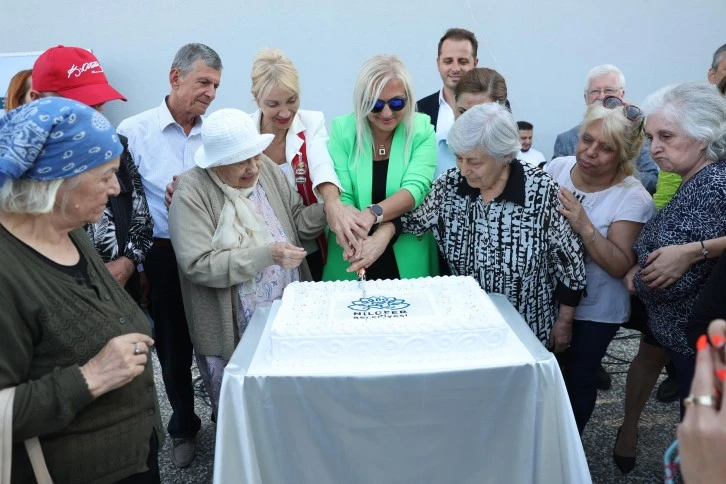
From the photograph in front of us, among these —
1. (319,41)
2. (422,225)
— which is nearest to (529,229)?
(422,225)

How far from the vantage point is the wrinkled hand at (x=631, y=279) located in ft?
8.23

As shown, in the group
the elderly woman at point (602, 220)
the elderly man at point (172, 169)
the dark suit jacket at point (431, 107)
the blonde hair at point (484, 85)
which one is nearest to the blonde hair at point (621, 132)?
the elderly woman at point (602, 220)

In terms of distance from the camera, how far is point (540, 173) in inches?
99.3

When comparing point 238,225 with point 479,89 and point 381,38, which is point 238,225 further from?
point 381,38

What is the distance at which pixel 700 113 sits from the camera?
2277mm

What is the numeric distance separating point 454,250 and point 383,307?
22.0 inches

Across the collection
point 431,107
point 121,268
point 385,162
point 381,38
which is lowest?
point 121,268

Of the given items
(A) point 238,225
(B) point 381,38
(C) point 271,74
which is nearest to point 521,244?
(A) point 238,225

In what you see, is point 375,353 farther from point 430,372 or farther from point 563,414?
point 563,414

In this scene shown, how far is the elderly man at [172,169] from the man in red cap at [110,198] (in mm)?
334

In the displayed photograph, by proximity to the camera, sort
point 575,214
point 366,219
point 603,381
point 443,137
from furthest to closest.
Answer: point 603,381
point 443,137
point 366,219
point 575,214

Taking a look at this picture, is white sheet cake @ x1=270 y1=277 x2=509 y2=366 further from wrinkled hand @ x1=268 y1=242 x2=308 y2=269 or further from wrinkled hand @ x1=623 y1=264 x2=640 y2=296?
wrinkled hand @ x1=623 y1=264 x2=640 y2=296

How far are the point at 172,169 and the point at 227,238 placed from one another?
2.64ft

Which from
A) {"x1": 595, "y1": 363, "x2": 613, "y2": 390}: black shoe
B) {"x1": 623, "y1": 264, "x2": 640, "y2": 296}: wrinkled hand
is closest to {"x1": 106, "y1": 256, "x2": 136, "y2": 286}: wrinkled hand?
{"x1": 623, "y1": 264, "x2": 640, "y2": 296}: wrinkled hand
